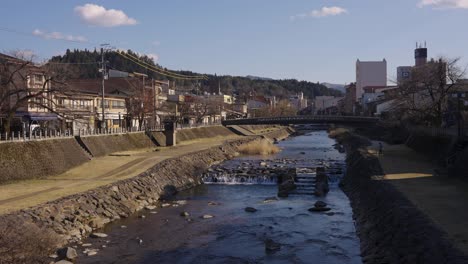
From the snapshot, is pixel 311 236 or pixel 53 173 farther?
pixel 53 173

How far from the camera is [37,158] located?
3056cm

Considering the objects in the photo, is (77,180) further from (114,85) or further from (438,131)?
→ (114,85)

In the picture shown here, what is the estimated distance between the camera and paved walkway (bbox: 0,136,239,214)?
21906mm

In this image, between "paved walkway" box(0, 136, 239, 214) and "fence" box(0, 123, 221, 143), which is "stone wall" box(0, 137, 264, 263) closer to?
"paved walkway" box(0, 136, 239, 214)

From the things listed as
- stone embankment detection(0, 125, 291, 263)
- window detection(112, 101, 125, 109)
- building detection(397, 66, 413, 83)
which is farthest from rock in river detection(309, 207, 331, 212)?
window detection(112, 101, 125, 109)

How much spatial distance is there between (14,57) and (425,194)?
99.6 feet

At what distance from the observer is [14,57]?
117 feet

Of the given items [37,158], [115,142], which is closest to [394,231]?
[37,158]

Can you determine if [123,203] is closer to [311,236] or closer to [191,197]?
[191,197]

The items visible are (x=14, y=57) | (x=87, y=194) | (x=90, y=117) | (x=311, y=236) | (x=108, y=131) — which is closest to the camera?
(x=311, y=236)

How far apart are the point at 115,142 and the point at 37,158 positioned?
15.1 meters

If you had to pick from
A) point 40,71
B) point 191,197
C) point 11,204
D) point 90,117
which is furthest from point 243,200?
point 90,117

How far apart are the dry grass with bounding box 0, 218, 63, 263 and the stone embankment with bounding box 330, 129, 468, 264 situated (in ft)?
37.4

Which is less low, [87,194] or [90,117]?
[90,117]
